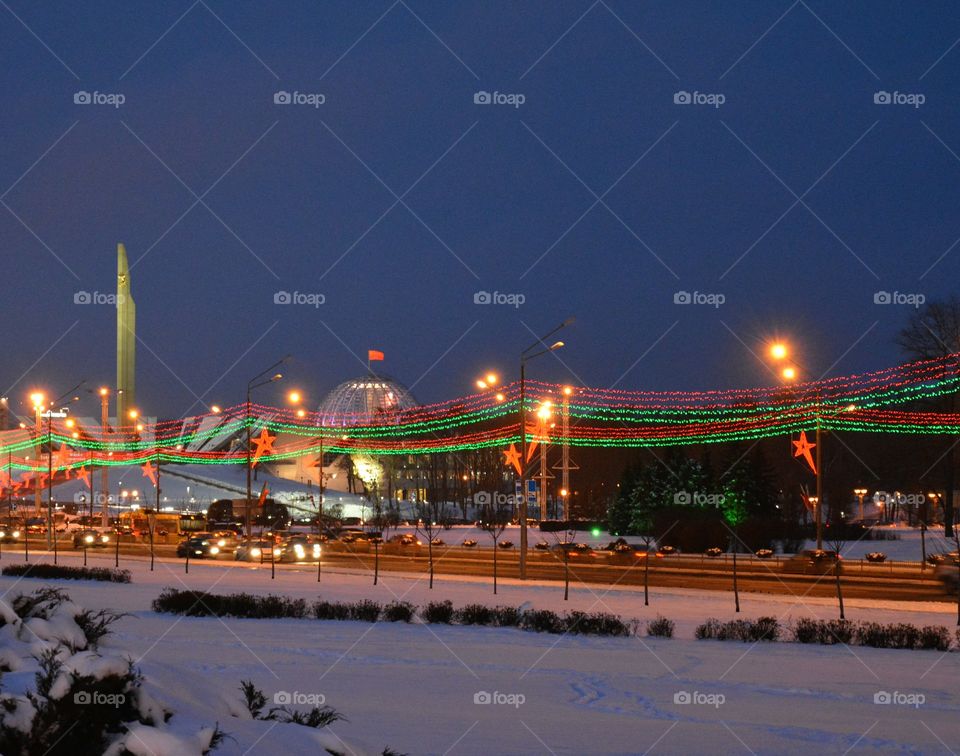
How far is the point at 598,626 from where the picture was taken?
21.0 meters

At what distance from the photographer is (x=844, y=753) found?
1144 cm

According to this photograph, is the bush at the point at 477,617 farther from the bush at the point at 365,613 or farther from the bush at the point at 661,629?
the bush at the point at 661,629

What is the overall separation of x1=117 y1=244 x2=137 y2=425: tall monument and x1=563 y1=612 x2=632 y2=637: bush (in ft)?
291

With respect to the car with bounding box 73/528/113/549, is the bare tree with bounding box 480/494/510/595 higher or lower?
higher

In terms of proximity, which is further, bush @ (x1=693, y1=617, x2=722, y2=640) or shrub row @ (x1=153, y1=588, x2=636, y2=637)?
shrub row @ (x1=153, y1=588, x2=636, y2=637)

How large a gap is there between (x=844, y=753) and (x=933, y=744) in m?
1.25

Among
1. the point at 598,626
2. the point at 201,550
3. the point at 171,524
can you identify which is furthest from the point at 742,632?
the point at 171,524

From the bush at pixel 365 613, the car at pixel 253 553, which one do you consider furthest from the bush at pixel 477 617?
the car at pixel 253 553

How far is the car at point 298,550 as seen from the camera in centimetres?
4734

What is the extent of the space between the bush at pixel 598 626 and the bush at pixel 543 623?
185mm

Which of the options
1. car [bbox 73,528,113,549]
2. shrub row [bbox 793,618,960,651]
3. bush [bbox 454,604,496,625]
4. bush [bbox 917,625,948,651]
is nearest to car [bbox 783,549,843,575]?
shrub row [bbox 793,618,960,651]

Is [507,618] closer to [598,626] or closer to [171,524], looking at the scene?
[598,626]

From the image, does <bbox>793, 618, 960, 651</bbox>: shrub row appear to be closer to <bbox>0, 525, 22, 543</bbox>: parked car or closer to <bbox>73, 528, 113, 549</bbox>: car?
<bbox>73, 528, 113, 549</bbox>: car

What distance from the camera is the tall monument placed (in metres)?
104
